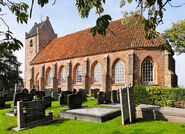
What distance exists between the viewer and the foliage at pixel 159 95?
377 inches

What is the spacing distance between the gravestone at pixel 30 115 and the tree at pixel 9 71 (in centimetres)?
3416

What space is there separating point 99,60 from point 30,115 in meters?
15.4

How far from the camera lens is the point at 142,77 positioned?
61.5ft

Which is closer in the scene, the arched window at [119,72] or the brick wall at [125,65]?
the brick wall at [125,65]

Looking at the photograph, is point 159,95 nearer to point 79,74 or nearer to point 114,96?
point 114,96

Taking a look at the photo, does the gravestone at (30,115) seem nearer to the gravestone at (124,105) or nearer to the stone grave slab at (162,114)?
the gravestone at (124,105)

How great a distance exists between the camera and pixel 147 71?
19016 millimetres

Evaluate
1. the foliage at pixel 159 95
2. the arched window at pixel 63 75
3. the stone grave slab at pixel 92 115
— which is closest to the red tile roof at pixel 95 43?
the arched window at pixel 63 75

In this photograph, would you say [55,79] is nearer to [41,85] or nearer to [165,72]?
[41,85]

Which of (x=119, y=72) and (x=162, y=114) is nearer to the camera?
(x=162, y=114)

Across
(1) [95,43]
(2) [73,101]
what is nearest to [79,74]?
(1) [95,43]

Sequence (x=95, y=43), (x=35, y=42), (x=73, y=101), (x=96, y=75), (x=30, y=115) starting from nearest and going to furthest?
(x=30, y=115), (x=73, y=101), (x=96, y=75), (x=95, y=43), (x=35, y=42)

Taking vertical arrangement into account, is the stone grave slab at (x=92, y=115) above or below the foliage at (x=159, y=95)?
below

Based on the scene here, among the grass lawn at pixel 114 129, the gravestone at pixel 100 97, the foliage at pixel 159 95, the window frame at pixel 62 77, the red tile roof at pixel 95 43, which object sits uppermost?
the red tile roof at pixel 95 43
